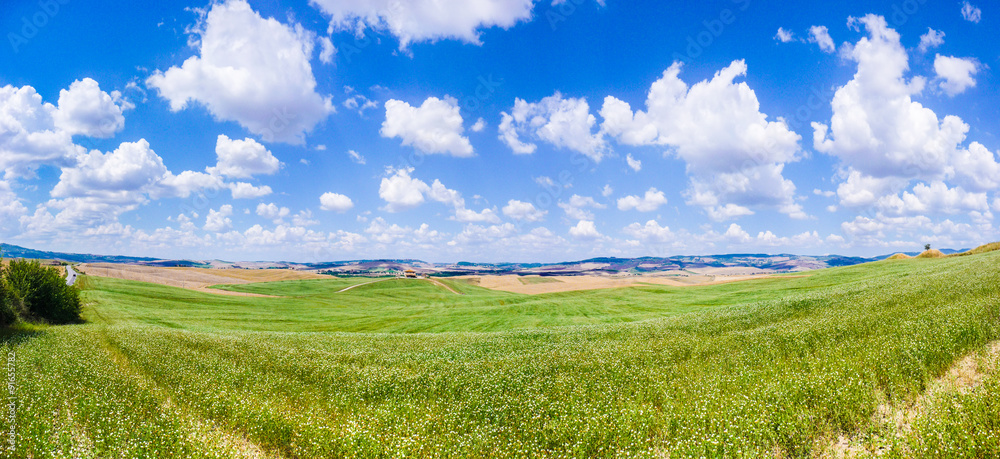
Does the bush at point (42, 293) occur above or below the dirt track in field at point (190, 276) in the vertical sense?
above

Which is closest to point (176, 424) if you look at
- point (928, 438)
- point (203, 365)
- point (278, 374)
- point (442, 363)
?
point (278, 374)

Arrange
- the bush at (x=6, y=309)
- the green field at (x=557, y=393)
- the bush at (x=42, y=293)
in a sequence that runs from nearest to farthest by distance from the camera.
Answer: the green field at (x=557, y=393), the bush at (x=6, y=309), the bush at (x=42, y=293)

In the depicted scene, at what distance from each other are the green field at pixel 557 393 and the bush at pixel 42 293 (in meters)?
28.4

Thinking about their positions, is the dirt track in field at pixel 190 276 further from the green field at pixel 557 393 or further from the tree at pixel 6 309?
the green field at pixel 557 393

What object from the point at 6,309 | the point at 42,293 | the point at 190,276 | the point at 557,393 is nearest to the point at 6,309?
the point at 6,309

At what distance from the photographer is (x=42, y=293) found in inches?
1689

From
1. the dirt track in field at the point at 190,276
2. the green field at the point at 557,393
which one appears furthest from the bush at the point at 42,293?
the dirt track in field at the point at 190,276

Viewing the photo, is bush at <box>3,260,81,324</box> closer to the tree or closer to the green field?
the tree

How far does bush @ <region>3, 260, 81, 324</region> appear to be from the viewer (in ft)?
133

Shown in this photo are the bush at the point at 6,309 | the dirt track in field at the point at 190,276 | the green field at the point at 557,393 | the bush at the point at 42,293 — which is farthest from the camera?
the dirt track in field at the point at 190,276

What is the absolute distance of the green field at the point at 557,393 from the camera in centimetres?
826

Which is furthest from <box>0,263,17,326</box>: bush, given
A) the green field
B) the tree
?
the green field

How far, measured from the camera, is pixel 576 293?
253 feet

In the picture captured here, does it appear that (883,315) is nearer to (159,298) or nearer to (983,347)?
(983,347)
